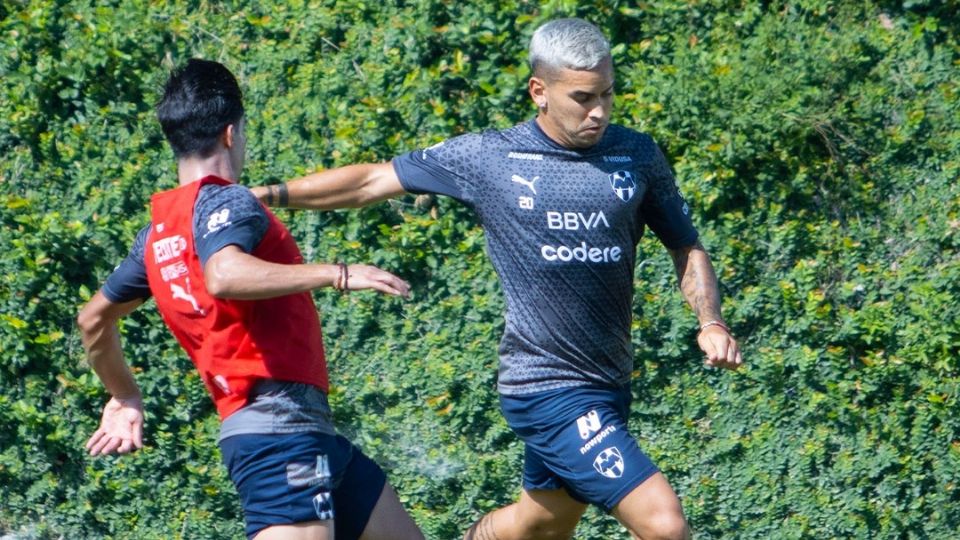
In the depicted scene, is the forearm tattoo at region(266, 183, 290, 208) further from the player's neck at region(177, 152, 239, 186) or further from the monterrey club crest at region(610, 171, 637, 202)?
the monterrey club crest at region(610, 171, 637, 202)

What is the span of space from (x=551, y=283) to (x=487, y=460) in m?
1.66

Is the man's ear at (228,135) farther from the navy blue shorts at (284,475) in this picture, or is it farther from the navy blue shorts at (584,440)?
the navy blue shorts at (584,440)

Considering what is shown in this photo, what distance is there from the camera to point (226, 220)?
3904 millimetres

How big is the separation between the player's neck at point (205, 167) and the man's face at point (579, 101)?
1093 mm

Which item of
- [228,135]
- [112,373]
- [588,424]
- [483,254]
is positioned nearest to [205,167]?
[228,135]

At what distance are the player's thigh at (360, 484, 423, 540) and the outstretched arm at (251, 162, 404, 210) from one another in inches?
38.3

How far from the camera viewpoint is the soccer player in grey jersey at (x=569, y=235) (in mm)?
4574

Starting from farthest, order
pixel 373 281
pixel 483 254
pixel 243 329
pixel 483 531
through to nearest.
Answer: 1. pixel 483 254
2. pixel 483 531
3. pixel 243 329
4. pixel 373 281

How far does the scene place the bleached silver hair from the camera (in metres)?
4.54

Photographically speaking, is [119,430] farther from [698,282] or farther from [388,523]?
[698,282]

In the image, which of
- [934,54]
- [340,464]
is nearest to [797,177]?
[934,54]

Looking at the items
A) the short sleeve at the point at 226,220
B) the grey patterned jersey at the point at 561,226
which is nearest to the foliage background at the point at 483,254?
the grey patterned jersey at the point at 561,226

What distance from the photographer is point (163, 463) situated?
21.6ft

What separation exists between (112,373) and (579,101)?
5.73ft
